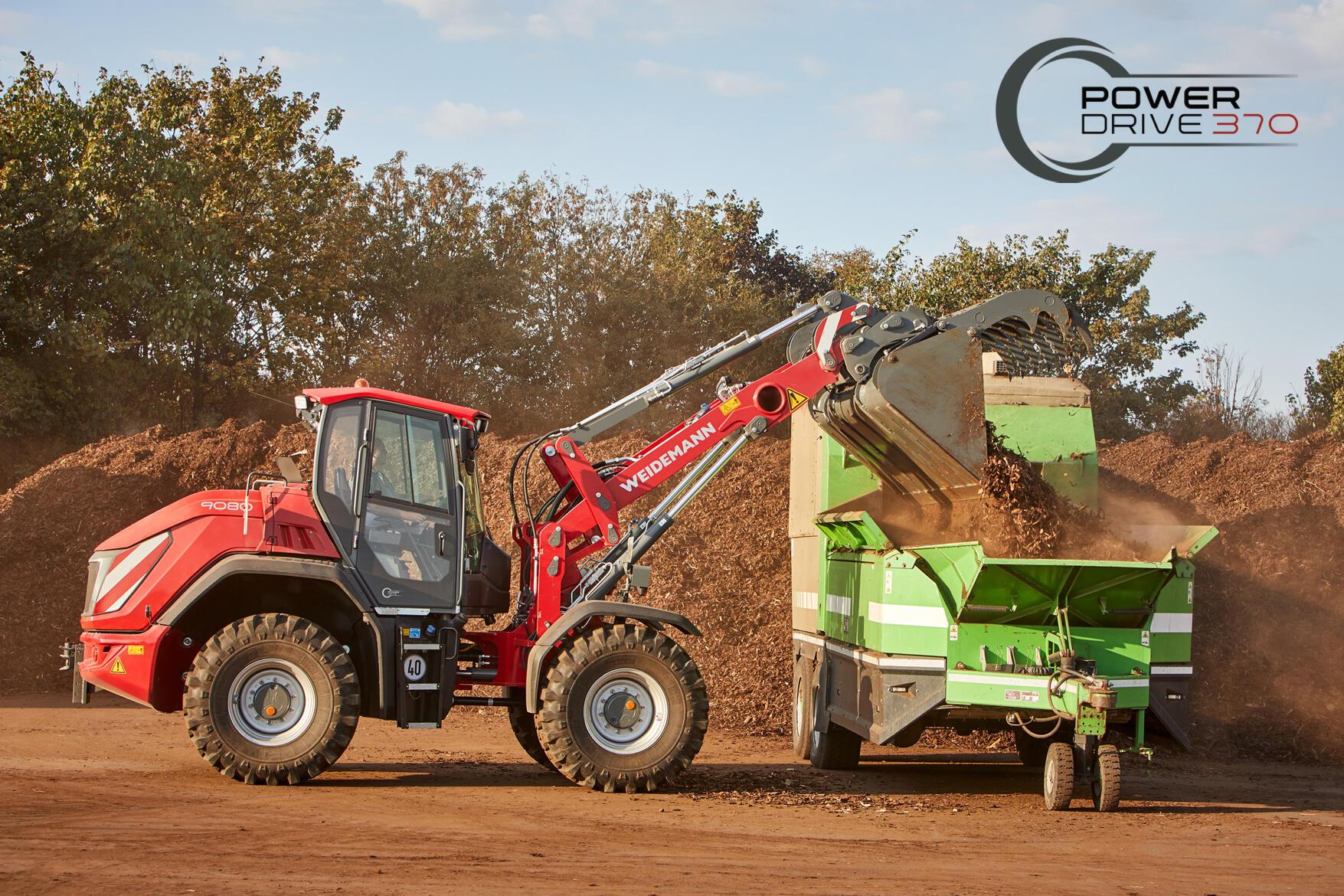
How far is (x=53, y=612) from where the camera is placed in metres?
17.7

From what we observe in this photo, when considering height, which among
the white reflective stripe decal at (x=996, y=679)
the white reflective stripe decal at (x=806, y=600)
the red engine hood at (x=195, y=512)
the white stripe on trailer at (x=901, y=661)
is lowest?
the white reflective stripe decal at (x=996, y=679)

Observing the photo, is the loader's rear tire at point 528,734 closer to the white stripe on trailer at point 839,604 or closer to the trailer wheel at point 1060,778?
the white stripe on trailer at point 839,604

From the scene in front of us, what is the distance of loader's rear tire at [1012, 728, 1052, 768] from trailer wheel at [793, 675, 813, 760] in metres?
1.97

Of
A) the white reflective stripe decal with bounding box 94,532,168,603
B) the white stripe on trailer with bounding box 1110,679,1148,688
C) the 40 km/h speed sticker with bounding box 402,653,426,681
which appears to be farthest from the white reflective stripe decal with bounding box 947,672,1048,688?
the white reflective stripe decal with bounding box 94,532,168,603

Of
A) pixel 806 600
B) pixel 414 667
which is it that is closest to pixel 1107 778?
pixel 806 600

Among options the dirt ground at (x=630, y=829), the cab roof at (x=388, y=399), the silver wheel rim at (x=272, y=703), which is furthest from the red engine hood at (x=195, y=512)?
the dirt ground at (x=630, y=829)

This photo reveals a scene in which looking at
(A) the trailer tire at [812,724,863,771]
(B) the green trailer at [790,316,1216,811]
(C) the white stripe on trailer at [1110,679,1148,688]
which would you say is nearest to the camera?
(B) the green trailer at [790,316,1216,811]

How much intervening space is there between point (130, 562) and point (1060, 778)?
725 cm

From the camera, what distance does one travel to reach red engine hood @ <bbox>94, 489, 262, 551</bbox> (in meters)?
9.95

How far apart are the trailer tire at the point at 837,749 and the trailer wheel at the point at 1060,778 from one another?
7.96ft

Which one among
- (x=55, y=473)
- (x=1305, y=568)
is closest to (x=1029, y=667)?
(x=1305, y=568)

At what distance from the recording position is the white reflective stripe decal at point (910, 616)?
31.9 ft

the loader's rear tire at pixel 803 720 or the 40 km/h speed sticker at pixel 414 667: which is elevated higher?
the 40 km/h speed sticker at pixel 414 667

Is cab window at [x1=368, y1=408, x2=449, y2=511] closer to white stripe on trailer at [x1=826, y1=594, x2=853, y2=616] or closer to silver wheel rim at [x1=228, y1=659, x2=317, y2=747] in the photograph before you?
silver wheel rim at [x1=228, y1=659, x2=317, y2=747]
